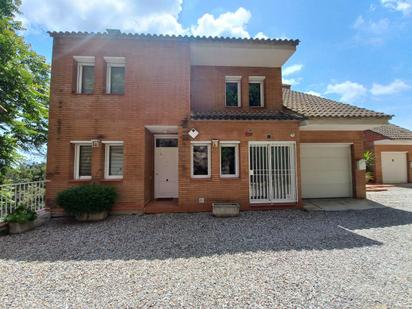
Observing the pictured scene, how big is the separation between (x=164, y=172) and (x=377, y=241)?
864cm

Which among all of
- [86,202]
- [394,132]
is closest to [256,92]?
[86,202]

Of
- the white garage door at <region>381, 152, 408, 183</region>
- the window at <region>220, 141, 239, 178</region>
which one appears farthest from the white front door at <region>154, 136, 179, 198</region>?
the white garage door at <region>381, 152, 408, 183</region>

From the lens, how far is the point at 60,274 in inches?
164

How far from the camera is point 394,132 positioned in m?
18.7

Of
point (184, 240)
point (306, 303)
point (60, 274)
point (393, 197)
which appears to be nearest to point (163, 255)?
point (184, 240)

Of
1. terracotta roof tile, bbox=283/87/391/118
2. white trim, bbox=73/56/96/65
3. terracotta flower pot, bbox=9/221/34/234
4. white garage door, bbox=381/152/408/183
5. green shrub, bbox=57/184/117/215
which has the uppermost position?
white trim, bbox=73/56/96/65

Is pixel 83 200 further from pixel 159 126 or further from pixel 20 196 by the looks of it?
pixel 159 126

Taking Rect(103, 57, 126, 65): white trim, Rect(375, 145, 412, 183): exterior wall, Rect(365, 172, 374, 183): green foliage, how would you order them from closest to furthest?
1. Rect(103, 57, 126, 65): white trim
2. Rect(365, 172, 374, 183): green foliage
3. Rect(375, 145, 412, 183): exterior wall

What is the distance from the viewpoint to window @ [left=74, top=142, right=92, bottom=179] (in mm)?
8680

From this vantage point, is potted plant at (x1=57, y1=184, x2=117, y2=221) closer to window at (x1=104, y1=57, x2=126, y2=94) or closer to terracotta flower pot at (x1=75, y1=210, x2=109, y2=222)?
terracotta flower pot at (x1=75, y1=210, x2=109, y2=222)

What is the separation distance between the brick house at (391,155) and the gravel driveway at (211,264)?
13.4m

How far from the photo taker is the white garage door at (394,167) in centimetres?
1827

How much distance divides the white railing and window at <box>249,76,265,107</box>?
10291mm

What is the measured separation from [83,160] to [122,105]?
2.90m
